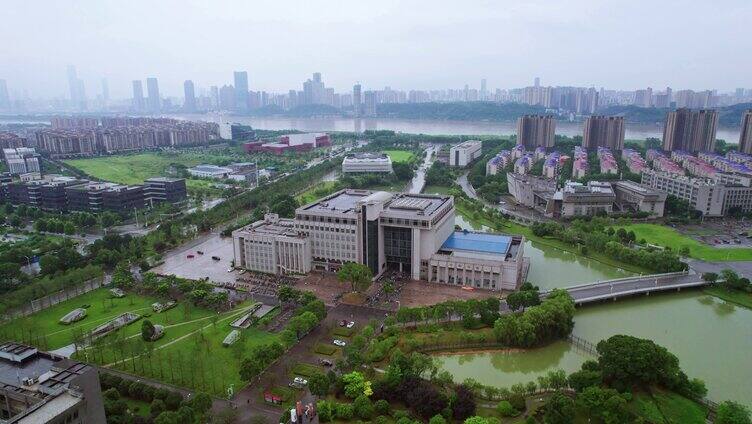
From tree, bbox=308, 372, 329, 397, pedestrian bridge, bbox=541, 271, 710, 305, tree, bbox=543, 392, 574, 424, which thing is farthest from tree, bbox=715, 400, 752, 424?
tree, bbox=308, 372, 329, 397

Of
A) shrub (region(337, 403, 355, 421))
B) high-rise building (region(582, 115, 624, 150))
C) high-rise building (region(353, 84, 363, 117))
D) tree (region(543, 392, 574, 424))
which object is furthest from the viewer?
high-rise building (region(353, 84, 363, 117))

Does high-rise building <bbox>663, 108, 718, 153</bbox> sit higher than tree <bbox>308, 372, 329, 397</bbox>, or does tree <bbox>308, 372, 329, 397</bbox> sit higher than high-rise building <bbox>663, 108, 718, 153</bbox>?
high-rise building <bbox>663, 108, 718, 153</bbox>

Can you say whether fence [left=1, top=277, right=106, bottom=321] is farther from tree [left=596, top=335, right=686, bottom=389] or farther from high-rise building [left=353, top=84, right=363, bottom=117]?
high-rise building [left=353, top=84, right=363, bottom=117]

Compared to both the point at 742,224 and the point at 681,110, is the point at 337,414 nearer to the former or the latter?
the point at 742,224

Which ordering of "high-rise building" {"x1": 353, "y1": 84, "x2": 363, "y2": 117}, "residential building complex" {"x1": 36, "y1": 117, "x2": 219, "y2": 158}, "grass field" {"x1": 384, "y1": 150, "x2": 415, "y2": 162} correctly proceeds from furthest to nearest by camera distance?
"high-rise building" {"x1": 353, "y1": 84, "x2": 363, "y2": 117} → "residential building complex" {"x1": 36, "y1": 117, "x2": 219, "y2": 158} → "grass field" {"x1": 384, "y1": 150, "x2": 415, "y2": 162}

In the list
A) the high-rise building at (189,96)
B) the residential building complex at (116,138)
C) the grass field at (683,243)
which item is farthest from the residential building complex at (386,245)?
the high-rise building at (189,96)
